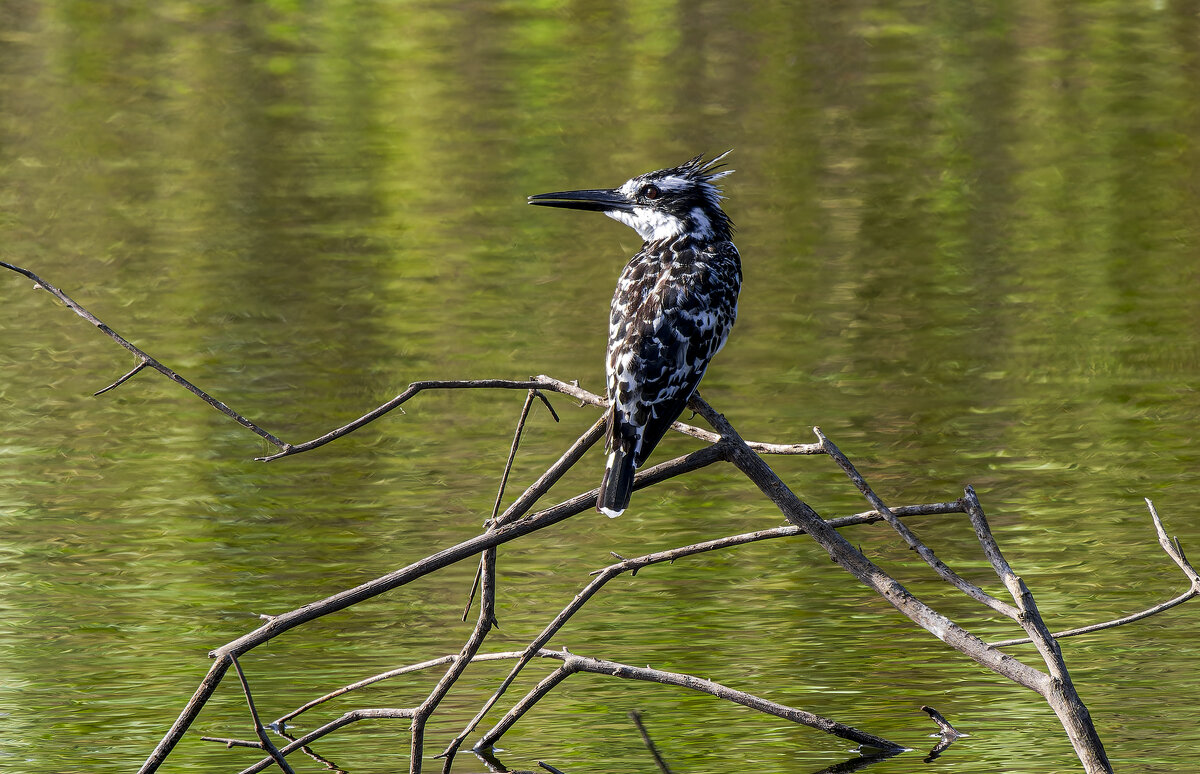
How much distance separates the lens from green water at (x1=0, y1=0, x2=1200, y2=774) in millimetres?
5855

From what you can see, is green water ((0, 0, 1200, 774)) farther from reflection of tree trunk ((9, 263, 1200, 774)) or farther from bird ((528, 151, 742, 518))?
bird ((528, 151, 742, 518))

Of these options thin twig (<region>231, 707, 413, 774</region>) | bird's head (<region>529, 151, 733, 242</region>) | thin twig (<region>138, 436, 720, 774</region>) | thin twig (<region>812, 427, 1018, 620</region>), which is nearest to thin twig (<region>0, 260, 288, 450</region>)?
thin twig (<region>138, 436, 720, 774</region>)

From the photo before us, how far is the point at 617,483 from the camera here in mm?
4656

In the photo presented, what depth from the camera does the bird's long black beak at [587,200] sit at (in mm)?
5539

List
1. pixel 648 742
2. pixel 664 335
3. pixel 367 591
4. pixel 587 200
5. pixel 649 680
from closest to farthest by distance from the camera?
pixel 367 591
pixel 649 680
pixel 664 335
pixel 648 742
pixel 587 200

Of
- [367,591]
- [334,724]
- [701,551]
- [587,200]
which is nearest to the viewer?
[367,591]

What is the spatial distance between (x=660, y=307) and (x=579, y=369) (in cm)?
435

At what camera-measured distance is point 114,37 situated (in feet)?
74.6

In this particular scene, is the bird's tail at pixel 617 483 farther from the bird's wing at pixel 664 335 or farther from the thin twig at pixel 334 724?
the thin twig at pixel 334 724

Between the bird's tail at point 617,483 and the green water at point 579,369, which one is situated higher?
the bird's tail at point 617,483

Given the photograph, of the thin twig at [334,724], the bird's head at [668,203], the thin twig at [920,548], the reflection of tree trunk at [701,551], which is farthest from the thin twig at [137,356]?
the bird's head at [668,203]

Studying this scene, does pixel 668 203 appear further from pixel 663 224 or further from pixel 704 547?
pixel 704 547

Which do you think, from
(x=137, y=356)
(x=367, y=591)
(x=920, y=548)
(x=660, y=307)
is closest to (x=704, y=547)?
(x=920, y=548)

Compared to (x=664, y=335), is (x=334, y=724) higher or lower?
lower
